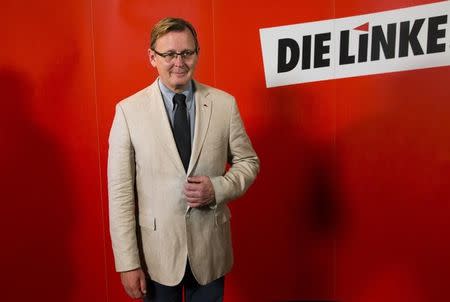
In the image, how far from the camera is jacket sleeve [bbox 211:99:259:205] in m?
1.65

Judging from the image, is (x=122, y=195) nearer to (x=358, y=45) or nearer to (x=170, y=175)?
(x=170, y=175)

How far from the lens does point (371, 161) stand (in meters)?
2.37

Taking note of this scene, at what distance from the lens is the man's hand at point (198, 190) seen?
158 centimetres

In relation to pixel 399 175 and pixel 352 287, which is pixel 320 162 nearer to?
pixel 399 175

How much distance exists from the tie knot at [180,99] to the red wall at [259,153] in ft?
2.33

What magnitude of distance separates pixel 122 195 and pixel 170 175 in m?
0.19

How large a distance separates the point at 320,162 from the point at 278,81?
0.49 m

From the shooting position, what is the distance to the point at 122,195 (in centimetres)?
162

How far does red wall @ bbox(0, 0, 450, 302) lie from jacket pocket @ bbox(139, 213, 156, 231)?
819mm

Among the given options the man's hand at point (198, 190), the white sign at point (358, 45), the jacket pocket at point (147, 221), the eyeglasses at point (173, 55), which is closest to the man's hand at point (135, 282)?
the jacket pocket at point (147, 221)

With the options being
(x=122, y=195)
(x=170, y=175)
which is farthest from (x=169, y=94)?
(x=122, y=195)

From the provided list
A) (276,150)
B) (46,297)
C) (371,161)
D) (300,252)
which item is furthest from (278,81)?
(46,297)

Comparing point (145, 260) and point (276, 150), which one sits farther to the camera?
point (276, 150)

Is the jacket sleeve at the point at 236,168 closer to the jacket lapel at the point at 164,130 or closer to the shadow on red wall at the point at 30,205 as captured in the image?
the jacket lapel at the point at 164,130
